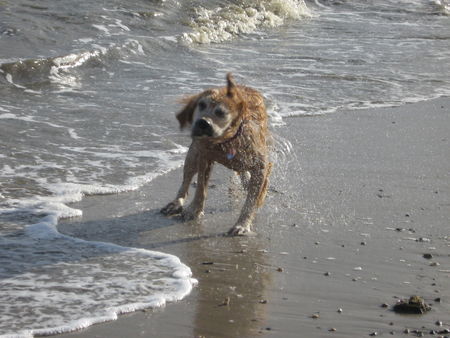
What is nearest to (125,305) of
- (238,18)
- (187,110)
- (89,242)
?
(89,242)

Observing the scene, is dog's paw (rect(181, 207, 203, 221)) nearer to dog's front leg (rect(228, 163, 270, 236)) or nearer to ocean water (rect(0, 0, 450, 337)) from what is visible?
dog's front leg (rect(228, 163, 270, 236))

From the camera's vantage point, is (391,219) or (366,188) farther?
(366,188)

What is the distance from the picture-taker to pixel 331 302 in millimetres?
5027

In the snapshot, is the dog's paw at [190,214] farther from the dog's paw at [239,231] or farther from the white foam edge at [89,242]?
the white foam edge at [89,242]

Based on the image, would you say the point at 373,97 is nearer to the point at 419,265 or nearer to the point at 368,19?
the point at 419,265

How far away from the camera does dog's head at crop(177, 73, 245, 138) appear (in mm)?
6016

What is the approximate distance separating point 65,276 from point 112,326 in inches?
30.7

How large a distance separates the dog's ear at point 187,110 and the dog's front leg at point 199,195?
289 millimetres

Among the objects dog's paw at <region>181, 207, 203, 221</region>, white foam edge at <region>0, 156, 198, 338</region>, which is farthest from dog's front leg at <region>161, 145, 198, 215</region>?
white foam edge at <region>0, 156, 198, 338</region>

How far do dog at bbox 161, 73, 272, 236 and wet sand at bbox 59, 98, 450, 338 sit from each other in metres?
0.18

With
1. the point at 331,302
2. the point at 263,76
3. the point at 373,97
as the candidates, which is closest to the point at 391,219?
the point at 331,302

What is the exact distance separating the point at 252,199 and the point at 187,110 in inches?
30.2

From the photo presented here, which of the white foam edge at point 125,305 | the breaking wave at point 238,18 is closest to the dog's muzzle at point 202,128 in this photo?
the white foam edge at point 125,305

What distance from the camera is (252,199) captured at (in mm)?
6426
